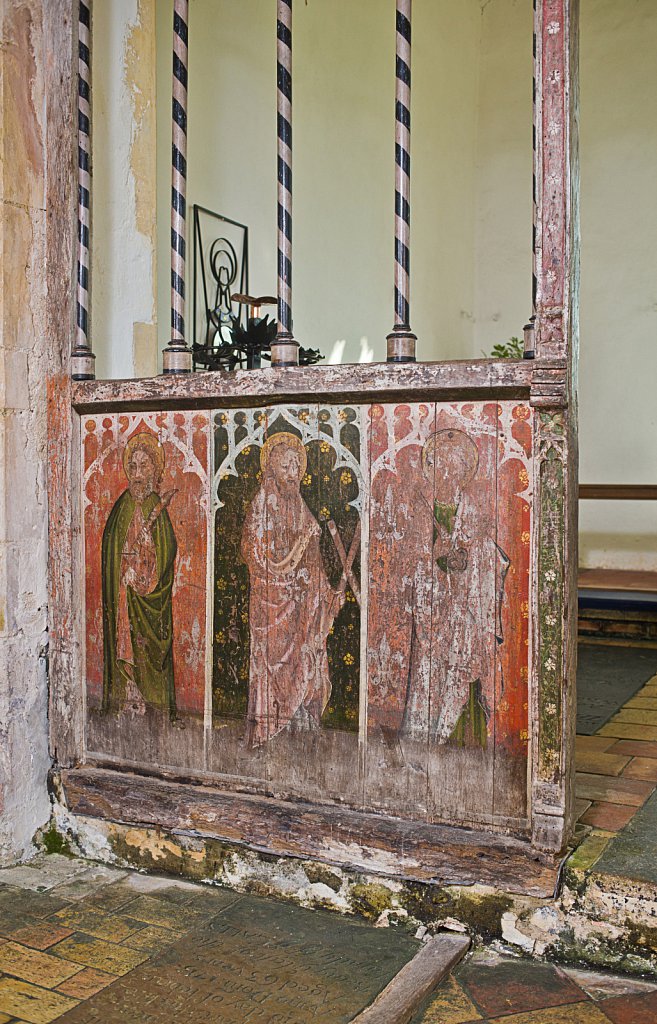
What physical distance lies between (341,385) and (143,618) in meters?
0.90

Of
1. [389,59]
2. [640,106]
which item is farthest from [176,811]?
[640,106]

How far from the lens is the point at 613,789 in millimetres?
2785

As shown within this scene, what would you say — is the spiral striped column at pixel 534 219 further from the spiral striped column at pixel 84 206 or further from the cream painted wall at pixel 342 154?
the cream painted wall at pixel 342 154

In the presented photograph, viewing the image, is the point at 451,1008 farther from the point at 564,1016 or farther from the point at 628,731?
the point at 628,731

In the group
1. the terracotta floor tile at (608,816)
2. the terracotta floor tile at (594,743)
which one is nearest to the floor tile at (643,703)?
the terracotta floor tile at (594,743)

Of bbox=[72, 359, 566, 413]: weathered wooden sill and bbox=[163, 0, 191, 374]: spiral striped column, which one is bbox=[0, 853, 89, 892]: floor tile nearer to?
bbox=[72, 359, 566, 413]: weathered wooden sill

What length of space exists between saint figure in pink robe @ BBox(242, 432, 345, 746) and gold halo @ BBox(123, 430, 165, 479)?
32 cm

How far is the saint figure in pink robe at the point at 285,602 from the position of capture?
8.36ft

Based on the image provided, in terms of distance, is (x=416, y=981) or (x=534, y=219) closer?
(x=416, y=981)

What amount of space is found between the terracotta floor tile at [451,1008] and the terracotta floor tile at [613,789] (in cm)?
78

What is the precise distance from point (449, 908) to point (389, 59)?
19.6ft

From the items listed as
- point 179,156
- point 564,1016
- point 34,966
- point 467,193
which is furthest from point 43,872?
point 467,193

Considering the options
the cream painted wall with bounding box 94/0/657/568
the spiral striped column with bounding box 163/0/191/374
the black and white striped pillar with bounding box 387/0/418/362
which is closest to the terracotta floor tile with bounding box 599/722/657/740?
the black and white striped pillar with bounding box 387/0/418/362

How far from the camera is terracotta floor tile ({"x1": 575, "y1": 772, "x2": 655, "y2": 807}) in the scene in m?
2.69
